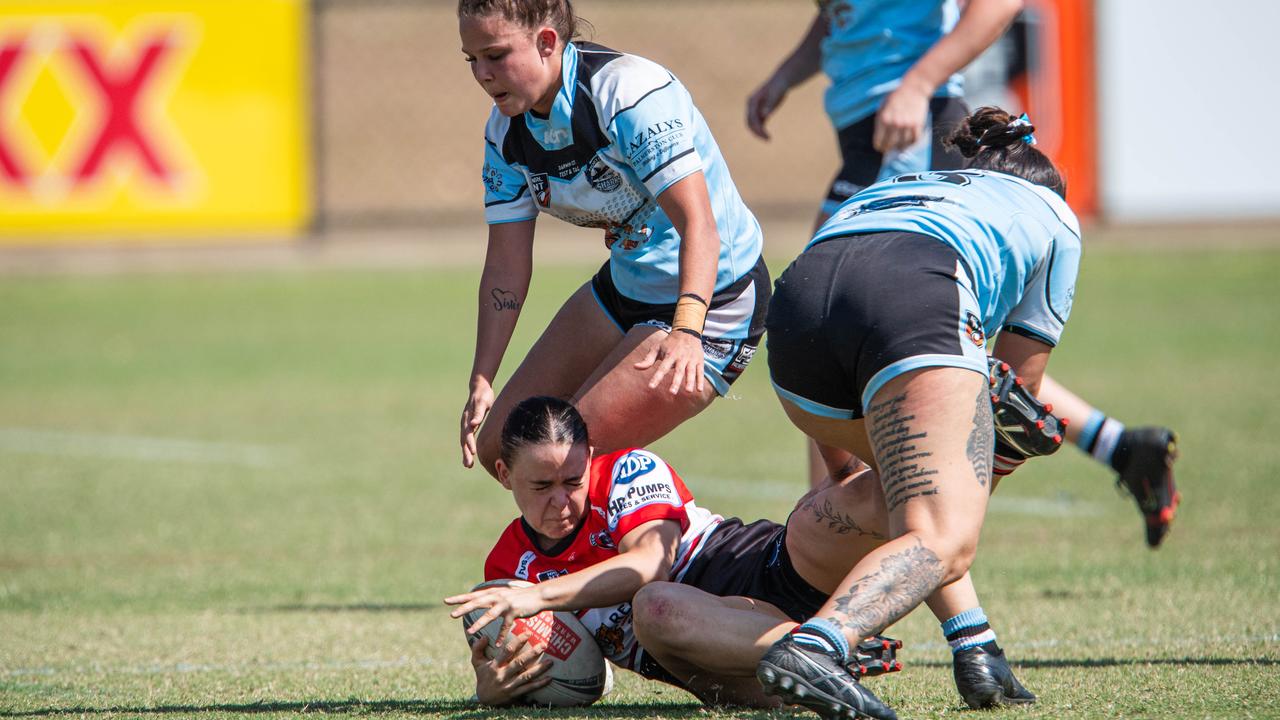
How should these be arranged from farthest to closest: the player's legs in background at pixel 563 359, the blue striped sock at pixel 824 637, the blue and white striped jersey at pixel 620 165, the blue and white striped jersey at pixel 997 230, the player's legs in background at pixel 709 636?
the player's legs in background at pixel 563 359
the blue and white striped jersey at pixel 620 165
the player's legs in background at pixel 709 636
the blue and white striped jersey at pixel 997 230
the blue striped sock at pixel 824 637

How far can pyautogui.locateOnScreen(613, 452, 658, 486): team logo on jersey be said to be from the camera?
4.24 metres

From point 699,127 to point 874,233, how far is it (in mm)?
839

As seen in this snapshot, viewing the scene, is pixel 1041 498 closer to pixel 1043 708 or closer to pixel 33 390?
pixel 1043 708

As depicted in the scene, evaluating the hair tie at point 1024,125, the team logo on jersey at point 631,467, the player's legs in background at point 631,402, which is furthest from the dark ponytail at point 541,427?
the hair tie at point 1024,125

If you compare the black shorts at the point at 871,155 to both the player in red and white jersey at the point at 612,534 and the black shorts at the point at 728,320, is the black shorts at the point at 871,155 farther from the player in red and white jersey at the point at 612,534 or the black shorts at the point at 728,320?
the player in red and white jersey at the point at 612,534

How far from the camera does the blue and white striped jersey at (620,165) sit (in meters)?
4.29

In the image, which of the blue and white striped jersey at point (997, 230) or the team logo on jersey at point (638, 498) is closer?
the blue and white striped jersey at point (997, 230)

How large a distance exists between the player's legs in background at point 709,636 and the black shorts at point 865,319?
569 millimetres

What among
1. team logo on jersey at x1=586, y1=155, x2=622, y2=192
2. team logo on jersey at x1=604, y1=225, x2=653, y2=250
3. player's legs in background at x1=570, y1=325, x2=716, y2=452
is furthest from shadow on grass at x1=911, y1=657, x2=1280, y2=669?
team logo on jersey at x1=586, y1=155, x2=622, y2=192

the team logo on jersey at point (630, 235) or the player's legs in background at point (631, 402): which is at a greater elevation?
the team logo on jersey at point (630, 235)

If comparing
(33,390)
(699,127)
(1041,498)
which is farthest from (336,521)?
(33,390)

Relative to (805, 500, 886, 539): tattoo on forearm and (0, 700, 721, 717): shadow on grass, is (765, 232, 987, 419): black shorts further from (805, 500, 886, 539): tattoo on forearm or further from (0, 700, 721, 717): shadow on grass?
(0, 700, 721, 717): shadow on grass

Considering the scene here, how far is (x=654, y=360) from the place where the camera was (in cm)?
412

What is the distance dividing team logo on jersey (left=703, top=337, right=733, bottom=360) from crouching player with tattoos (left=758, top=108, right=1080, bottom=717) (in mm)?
676
